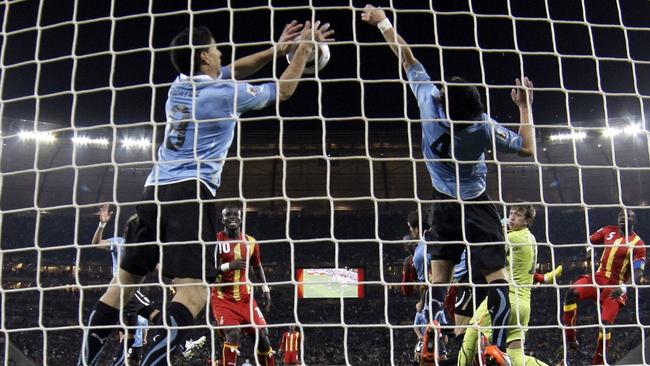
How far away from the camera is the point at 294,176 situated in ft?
68.8

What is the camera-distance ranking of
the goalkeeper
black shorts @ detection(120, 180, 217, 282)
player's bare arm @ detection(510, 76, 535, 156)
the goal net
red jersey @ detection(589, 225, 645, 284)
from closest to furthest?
black shorts @ detection(120, 180, 217, 282) < player's bare arm @ detection(510, 76, 535, 156) < the goalkeeper < red jersey @ detection(589, 225, 645, 284) < the goal net

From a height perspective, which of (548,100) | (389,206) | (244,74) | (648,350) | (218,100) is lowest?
(648,350)

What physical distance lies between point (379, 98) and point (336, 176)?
12.7 ft

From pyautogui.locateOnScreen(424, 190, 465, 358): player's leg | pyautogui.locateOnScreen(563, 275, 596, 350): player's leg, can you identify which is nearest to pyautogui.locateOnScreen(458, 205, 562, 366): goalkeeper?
pyautogui.locateOnScreen(424, 190, 465, 358): player's leg

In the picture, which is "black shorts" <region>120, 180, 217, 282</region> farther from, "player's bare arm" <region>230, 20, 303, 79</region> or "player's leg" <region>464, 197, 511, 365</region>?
"player's leg" <region>464, 197, 511, 365</region>

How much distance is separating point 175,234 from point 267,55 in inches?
46.4

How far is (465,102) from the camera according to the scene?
152 inches

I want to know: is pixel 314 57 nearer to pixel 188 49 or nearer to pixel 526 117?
pixel 188 49

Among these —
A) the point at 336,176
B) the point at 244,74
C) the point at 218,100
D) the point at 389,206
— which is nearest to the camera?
the point at 218,100

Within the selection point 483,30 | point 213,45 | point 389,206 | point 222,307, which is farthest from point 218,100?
point 389,206

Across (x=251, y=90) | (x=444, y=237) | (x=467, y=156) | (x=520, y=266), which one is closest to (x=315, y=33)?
(x=251, y=90)

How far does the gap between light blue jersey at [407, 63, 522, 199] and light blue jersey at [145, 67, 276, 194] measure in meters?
1.10

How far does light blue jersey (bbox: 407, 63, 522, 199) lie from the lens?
3879 mm

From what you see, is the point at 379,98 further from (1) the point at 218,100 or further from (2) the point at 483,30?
(1) the point at 218,100
